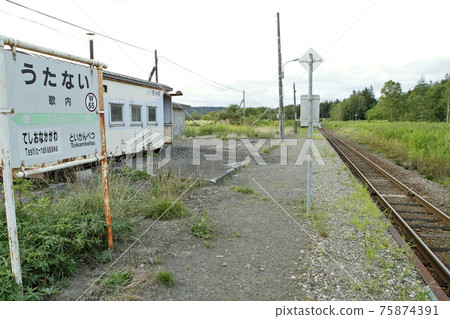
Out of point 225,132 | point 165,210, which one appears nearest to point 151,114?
point 165,210

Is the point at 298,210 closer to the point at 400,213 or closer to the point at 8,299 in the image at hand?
the point at 400,213

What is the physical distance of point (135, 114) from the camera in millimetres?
11617

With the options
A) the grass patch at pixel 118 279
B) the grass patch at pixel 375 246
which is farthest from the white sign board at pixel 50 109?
the grass patch at pixel 375 246

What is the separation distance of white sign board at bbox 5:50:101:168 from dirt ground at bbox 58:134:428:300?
1.42 m

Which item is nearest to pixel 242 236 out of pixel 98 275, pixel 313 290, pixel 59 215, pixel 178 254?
pixel 178 254

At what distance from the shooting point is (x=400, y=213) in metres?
6.62

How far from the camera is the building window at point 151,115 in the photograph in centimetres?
1254

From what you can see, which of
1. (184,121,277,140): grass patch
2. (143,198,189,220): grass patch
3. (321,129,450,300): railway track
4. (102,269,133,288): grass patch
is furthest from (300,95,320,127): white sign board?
(184,121,277,140): grass patch

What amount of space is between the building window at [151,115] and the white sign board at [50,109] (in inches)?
347

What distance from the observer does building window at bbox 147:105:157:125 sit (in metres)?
12.5

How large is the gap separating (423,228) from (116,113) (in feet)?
30.4

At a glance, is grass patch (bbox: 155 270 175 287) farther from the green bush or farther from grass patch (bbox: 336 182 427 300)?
grass patch (bbox: 336 182 427 300)

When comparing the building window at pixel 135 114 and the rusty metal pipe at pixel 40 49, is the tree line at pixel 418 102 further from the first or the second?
the rusty metal pipe at pixel 40 49

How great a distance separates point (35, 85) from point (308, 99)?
445 cm
